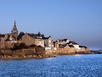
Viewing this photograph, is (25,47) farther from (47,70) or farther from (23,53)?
(47,70)

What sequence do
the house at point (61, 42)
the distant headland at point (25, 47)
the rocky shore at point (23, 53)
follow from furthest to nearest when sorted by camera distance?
the house at point (61, 42) < the distant headland at point (25, 47) < the rocky shore at point (23, 53)

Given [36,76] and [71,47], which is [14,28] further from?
[36,76]

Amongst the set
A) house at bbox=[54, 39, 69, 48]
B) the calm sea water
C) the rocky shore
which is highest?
house at bbox=[54, 39, 69, 48]

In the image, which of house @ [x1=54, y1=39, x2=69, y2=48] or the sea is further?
house @ [x1=54, y1=39, x2=69, y2=48]

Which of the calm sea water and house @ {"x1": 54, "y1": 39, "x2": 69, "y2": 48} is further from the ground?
house @ {"x1": 54, "y1": 39, "x2": 69, "y2": 48}

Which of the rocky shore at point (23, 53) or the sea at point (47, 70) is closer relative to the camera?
the sea at point (47, 70)

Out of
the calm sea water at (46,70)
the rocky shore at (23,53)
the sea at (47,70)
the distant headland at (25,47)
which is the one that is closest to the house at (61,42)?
the distant headland at (25,47)

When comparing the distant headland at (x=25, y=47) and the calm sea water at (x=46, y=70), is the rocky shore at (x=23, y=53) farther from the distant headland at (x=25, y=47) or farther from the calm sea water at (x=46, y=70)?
the calm sea water at (x=46, y=70)

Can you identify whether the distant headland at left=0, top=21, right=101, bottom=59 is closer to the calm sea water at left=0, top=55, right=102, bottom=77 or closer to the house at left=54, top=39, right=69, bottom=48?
the house at left=54, top=39, right=69, bottom=48

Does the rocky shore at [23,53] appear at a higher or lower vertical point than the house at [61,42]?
lower

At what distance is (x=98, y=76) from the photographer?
99.3 feet

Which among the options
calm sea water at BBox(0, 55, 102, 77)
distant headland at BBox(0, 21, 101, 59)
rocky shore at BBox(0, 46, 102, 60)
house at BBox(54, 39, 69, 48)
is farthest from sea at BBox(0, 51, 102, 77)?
house at BBox(54, 39, 69, 48)

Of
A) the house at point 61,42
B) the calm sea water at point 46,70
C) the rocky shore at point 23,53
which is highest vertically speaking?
the house at point 61,42

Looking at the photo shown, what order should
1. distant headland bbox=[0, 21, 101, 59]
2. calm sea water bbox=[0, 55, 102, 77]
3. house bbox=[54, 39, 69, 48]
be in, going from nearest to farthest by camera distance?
1. calm sea water bbox=[0, 55, 102, 77]
2. distant headland bbox=[0, 21, 101, 59]
3. house bbox=[54, 39, 69, 48]
